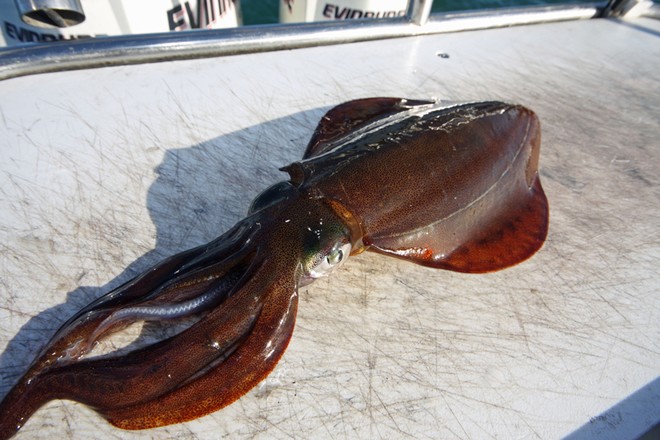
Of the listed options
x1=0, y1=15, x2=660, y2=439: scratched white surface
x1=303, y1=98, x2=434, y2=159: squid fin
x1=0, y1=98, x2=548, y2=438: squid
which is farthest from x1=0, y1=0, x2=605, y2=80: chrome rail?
x1=0, y1=98, x2=548, y2=438: squid

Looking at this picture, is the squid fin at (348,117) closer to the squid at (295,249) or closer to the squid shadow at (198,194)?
the squid at (295,249)

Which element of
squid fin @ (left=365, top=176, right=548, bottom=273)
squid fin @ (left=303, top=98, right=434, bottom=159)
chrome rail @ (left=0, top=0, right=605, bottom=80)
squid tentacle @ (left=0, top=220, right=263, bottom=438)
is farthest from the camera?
chrome rail @ (left=0, top=0, right=605, bottom=80)

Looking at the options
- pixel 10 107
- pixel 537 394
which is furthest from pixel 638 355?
pixel 10 107

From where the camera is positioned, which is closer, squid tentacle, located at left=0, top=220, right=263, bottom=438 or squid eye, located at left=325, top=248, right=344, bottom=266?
squid tentacle, located at left=0, top=220, right=263, bottom=438

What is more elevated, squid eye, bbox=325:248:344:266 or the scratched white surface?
squid eye, bbox=325:248:344:266

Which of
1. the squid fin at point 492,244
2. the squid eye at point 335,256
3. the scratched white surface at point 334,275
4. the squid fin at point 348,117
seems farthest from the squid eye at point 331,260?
the squid fin at point 348,117

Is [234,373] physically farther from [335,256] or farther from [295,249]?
[335,256]

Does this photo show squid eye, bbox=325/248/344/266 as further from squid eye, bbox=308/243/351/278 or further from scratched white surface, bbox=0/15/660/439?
scratched white surface, bbox=0/15/660/439

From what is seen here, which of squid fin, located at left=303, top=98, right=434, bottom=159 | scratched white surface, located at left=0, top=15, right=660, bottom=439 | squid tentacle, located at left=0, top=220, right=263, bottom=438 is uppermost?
squid fin, located at left=303, top=98, right=434, bottom=159
